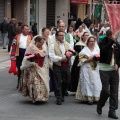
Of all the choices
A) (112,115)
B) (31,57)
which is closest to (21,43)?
(31,57)

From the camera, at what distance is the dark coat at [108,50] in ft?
24.6

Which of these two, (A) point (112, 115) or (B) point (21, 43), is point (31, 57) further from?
(A) point (112, 115)

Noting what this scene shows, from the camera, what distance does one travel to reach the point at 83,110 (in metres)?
8.34

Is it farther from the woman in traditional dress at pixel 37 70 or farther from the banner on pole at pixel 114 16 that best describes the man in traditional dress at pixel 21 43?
the banner on pole at pixel 114 16

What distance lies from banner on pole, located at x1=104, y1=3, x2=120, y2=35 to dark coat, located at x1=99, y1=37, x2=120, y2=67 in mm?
445

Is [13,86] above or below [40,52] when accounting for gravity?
below

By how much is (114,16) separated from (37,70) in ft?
7.81

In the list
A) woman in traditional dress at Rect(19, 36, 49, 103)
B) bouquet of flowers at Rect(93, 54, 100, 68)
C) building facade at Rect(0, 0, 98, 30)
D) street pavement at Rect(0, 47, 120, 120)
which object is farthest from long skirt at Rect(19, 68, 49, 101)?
building facade at Rect(0, 0, 98, 30)

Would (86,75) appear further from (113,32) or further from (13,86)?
(13,86)

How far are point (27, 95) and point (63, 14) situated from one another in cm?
2472

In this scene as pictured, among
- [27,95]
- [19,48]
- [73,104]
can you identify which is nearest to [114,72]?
[73,104]

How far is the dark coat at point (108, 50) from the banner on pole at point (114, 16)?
1.46 ft

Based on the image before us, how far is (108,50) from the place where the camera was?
749 cm

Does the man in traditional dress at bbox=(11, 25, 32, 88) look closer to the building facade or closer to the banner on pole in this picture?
the banner on pole
